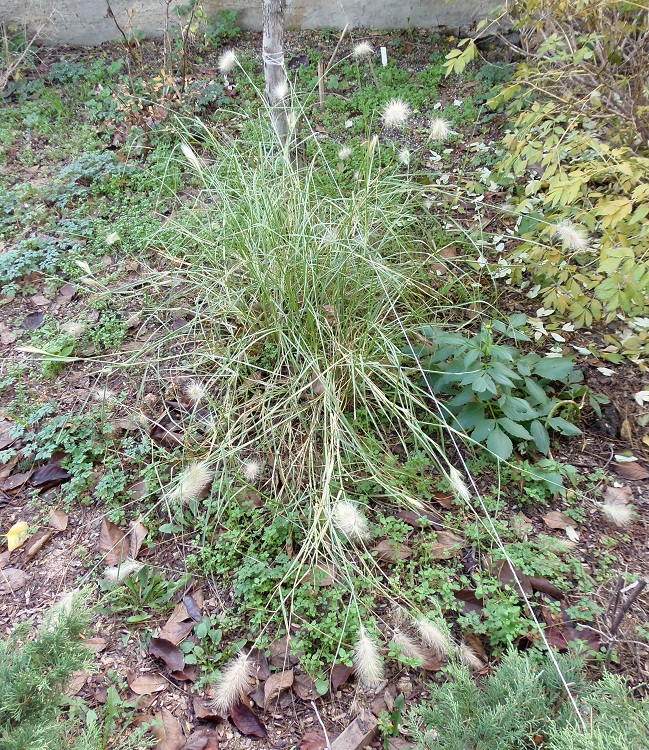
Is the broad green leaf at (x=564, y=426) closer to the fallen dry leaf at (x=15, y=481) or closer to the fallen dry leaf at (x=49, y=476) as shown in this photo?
the fallen dry leaf at (x=49, y=476)

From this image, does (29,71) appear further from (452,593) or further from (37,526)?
(452,593)

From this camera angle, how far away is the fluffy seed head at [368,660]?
1.62 metres

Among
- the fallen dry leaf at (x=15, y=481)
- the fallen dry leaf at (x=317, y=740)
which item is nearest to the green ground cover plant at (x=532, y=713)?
the fallen dry leaf at (x=317, y=740)

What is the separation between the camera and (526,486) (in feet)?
7.38

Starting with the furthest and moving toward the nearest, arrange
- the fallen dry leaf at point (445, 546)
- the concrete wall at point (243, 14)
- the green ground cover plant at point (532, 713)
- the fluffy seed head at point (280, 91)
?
the concrete wall at point (243, 14) < the fluffy seed head at point (280, 91) < the fallen dry leaf at point (445, 546) < the green ground cover plant at point (532, 713)

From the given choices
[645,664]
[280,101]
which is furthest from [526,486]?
[280,101]

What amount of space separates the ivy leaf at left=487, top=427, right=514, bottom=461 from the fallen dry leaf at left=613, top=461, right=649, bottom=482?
0.54 metres

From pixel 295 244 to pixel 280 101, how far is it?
3.67 ft

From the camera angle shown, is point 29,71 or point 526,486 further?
point 29,71

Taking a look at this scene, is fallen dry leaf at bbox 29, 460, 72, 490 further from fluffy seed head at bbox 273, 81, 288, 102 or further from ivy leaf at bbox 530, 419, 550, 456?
fluffy seed head at bbox 273, 81, 288, 102

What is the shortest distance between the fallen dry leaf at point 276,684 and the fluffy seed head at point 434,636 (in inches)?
18.3

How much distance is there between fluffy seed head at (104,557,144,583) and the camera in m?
1.99

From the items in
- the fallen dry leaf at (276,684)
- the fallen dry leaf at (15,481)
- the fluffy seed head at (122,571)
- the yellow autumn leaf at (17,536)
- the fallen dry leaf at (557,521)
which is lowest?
the fallen dry leaf at (557,521)

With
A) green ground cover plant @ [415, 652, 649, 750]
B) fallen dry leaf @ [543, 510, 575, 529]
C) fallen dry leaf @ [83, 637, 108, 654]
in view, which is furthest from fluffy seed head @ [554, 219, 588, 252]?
fallen dry leaf @ [83, 637, 108, 654]
